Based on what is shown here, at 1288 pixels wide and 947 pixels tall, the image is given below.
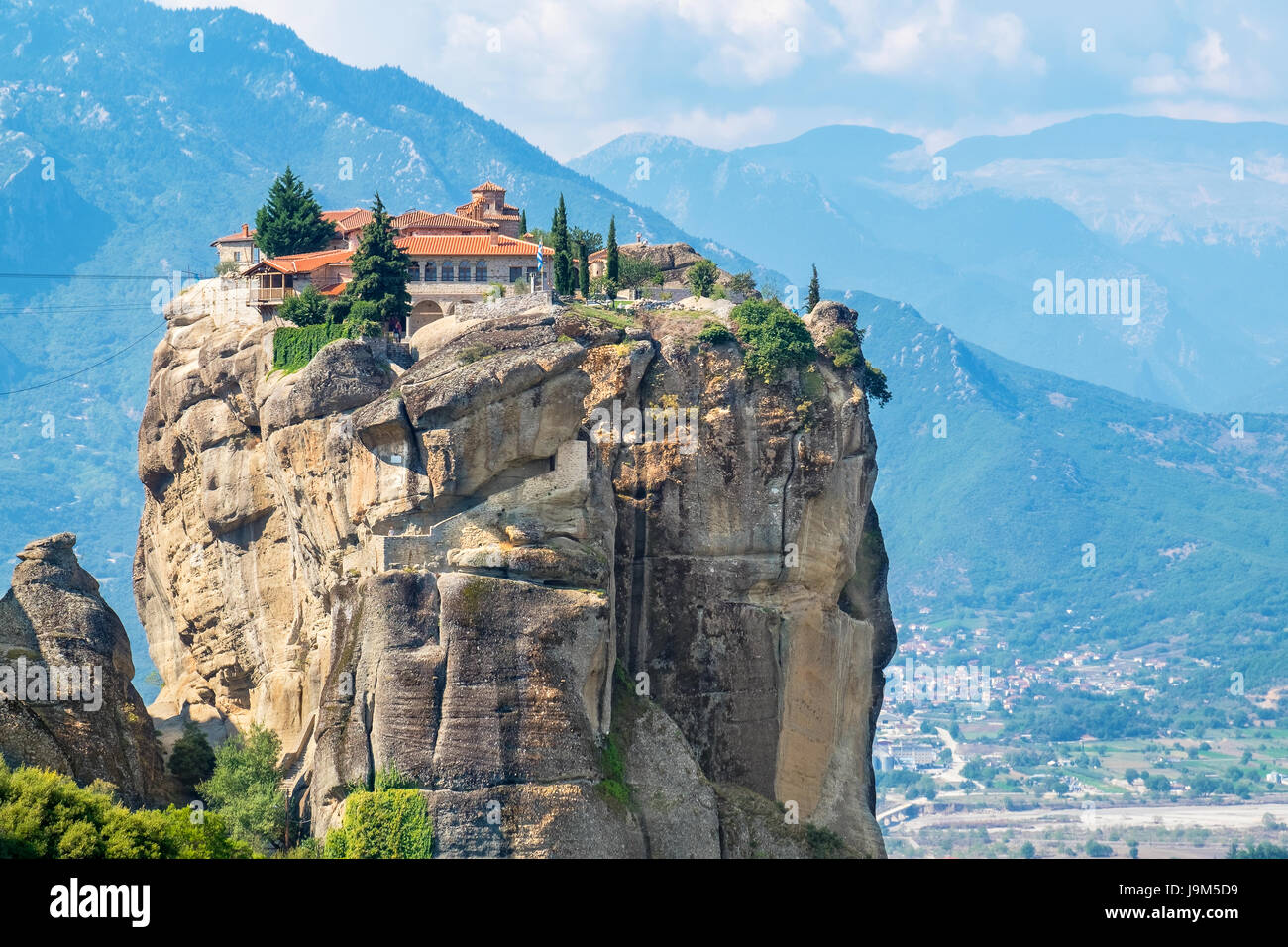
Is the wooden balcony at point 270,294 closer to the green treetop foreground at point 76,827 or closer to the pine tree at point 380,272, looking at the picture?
the pine tree at point 380,272

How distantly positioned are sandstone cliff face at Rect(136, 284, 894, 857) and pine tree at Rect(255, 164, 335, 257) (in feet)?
11.3

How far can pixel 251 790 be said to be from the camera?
74.4 m

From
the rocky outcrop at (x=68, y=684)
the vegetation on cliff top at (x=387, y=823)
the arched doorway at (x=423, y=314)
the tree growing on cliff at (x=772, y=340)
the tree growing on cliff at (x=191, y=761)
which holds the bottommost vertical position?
the vegetation on cliff top at (x=387, y=823)

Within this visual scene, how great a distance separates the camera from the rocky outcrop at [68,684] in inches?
2753

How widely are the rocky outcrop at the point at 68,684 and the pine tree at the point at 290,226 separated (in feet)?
63.7

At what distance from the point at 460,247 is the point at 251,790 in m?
23.3

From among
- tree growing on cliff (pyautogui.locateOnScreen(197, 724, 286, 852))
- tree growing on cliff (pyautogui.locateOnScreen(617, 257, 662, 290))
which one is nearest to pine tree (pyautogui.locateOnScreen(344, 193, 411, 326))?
tree growing on cliff (pyautogui.locateOnScreen(617, 257, 662, 290))

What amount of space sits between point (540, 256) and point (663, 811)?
79.7 feet

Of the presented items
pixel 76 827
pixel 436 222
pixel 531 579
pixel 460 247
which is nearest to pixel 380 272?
pixel 460 247

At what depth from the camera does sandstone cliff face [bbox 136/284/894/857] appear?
6888 centimetres

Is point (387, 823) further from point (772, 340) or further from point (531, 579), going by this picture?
point (772, 340)

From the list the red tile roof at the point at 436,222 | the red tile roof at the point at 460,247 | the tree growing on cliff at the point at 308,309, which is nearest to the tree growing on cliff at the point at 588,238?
the red tile roof at the point at 436,222

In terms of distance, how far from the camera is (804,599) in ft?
269
